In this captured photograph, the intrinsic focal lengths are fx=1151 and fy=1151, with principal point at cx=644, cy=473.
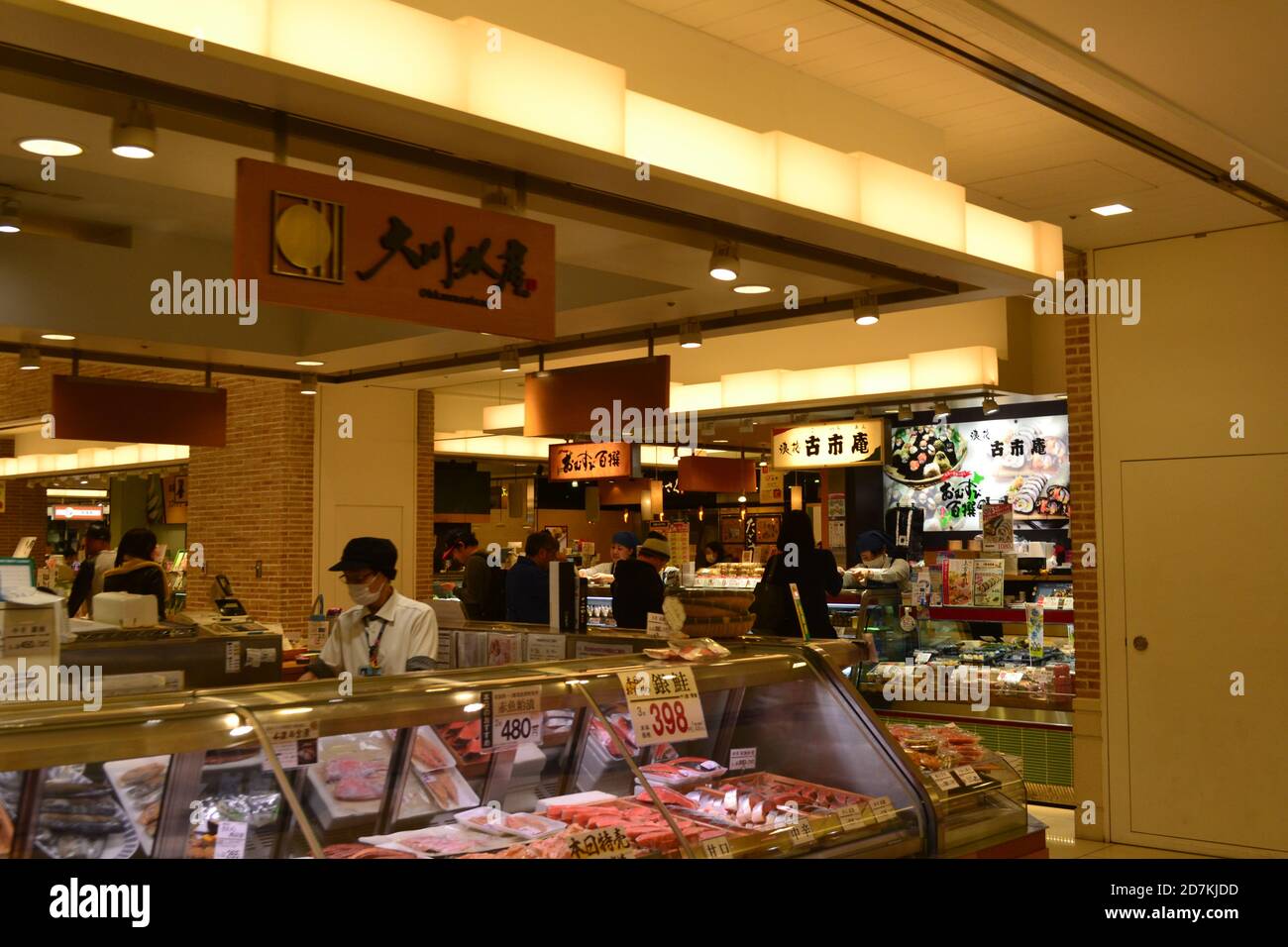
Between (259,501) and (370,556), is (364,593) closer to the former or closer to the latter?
(370,556)

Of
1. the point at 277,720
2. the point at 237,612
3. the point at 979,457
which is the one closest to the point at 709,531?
the point at 979,457

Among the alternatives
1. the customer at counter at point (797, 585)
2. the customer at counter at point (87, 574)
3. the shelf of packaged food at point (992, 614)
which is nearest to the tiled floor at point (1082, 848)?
the shelf of packaged food at point (992, 614)

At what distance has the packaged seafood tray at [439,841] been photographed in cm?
317

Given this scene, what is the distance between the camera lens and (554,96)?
13.4ft

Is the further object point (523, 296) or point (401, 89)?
point (523, 296)

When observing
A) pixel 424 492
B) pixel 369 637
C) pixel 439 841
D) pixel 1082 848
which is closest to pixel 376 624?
pixel 369 637

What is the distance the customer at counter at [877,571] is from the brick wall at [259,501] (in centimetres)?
543

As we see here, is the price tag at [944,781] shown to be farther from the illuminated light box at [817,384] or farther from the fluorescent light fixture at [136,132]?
the illuminated light box at [817,384]

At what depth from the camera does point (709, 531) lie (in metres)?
23.4

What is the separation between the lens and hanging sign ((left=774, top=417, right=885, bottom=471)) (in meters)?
11.1

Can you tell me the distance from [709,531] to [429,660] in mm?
18740

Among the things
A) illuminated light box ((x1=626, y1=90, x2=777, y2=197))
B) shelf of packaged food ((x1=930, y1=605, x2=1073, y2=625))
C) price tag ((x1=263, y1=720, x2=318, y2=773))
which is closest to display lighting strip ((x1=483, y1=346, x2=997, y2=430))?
shelf of packaged food ((x1=930, y1=605, x2=1073, y2=625))

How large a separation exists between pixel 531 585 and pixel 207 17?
5.83 m
